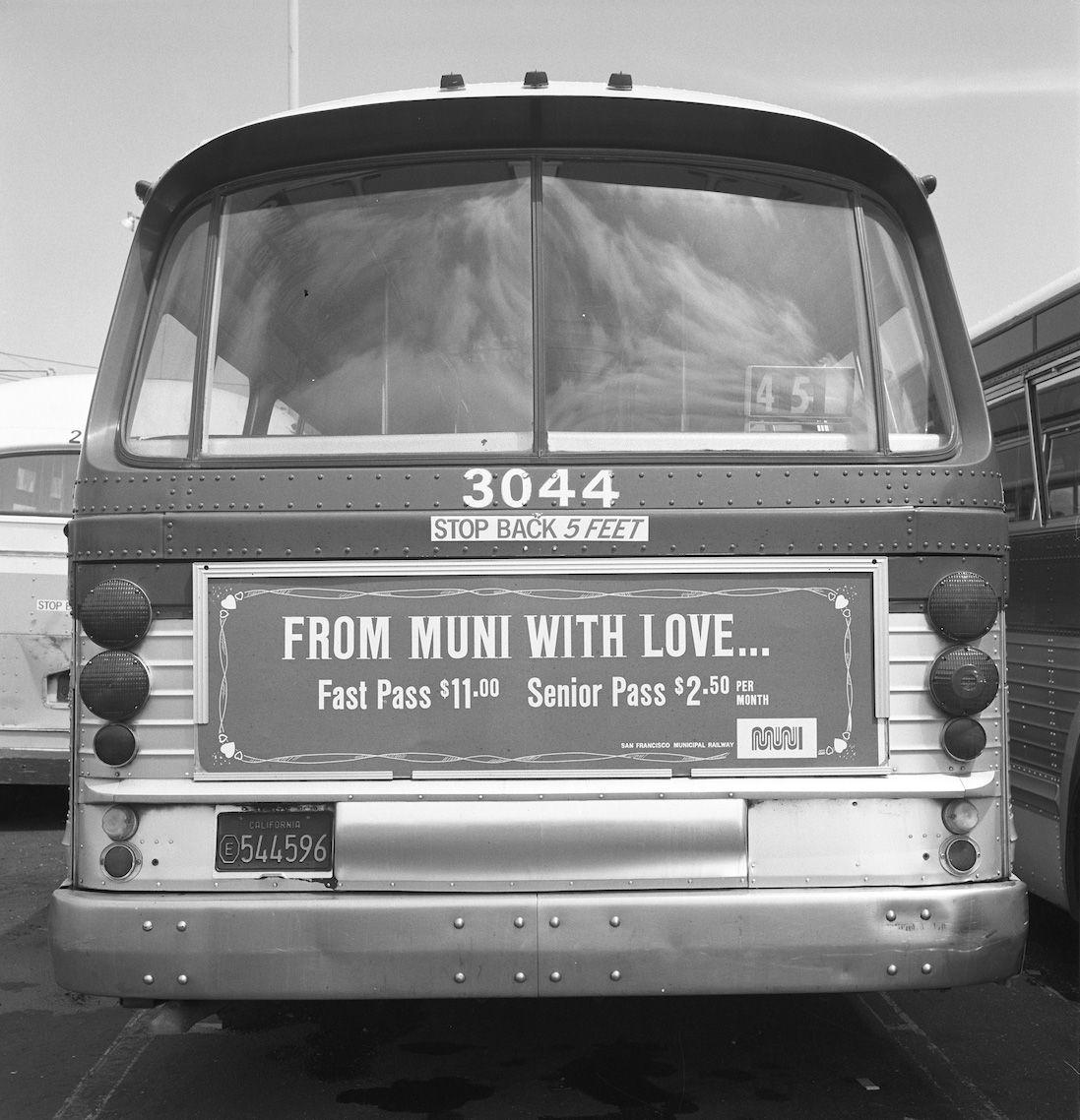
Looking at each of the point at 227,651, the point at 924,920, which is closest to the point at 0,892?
the point at 227,651

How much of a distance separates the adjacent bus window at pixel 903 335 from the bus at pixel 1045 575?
5.56ft

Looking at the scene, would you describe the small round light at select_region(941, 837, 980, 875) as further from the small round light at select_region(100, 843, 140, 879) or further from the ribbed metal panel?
the small round light at select_region(100, 843, 140, 879)

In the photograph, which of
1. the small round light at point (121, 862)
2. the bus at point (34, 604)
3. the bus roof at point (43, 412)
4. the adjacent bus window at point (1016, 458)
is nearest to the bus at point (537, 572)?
the small round light at point (121, 862)

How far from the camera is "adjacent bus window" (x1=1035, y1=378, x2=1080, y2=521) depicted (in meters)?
5.20

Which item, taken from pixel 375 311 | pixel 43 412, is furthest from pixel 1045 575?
pixel 43 412

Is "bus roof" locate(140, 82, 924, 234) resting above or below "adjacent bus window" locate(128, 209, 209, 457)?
above

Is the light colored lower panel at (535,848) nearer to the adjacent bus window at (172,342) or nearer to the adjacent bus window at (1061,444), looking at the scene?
the adjacent bus window at (172,342)

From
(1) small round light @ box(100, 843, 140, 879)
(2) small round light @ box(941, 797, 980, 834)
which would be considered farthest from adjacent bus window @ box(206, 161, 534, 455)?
(2) small round light @ box(941, 797, 980, 834)

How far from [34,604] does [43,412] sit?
4.75 ft

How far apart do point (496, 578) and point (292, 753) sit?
2.38ft

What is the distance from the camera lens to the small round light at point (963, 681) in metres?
3.42

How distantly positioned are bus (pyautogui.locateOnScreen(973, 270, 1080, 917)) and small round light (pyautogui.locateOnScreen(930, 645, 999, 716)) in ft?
5.80

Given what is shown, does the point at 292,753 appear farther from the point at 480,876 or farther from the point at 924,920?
the point at 924,920

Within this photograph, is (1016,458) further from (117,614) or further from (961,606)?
(117,614)
